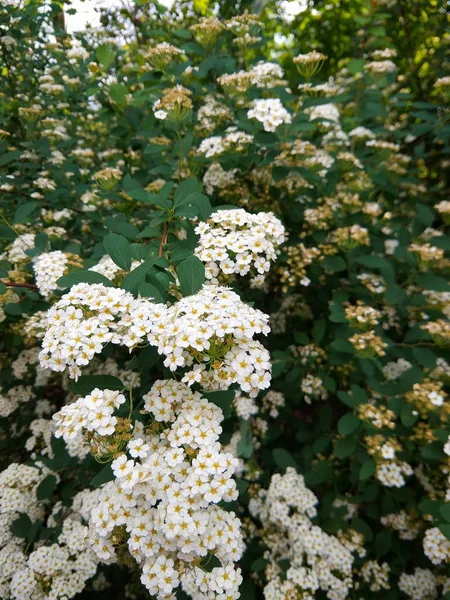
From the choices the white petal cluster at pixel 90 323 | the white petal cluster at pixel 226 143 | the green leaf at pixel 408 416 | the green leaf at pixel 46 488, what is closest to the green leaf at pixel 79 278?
the white petal cluster at pixel 90 323

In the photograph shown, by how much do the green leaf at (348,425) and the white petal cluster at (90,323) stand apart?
4.85 ft

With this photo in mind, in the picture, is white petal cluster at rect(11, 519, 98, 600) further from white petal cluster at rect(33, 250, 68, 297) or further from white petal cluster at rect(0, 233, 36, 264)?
white petal cluster at rect(0, 233, 36, 264)

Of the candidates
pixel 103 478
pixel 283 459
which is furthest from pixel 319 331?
pixel 103 478

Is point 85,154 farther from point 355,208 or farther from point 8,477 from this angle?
point 8,477

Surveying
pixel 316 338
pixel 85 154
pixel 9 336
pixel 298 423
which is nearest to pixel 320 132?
pixel 316 338

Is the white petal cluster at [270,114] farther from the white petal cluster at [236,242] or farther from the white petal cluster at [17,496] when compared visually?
the white petal cluster at [17,496]

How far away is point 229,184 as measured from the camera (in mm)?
2568

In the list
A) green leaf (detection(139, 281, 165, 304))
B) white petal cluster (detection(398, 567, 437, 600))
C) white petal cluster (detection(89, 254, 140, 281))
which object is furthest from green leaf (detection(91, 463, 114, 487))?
white petal cluster (detection(398, 567, 437, 600))

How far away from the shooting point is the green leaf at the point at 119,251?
5.16ft

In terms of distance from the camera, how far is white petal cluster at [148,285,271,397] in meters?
1.23

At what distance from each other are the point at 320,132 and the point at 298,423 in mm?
2241

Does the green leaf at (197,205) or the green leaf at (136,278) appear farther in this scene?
the green leaf at (197,205)

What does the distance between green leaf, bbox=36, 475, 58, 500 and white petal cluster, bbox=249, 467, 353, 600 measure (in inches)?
47.2

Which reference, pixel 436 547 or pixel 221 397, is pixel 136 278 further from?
pixel 436 547
